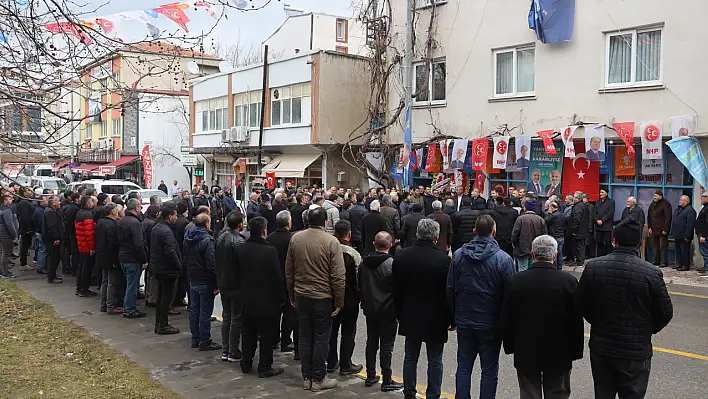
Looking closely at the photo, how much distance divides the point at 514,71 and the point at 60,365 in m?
15.6

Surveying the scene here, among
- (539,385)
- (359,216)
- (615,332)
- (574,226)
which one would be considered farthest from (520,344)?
(574,226)

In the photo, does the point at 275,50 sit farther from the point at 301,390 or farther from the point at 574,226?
the point at 301,390

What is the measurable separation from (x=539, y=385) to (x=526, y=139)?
13372 millimetres

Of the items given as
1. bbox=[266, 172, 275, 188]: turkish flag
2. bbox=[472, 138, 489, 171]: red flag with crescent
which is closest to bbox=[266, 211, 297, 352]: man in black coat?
bbox=[472, 138, 489, 171]: red flag with crescent

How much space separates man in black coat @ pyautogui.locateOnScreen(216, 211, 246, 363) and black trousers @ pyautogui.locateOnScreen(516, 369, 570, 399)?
3433 millimetres

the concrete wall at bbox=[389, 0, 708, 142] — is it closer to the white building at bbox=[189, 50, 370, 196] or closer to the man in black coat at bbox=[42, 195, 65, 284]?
the white building at bbox=[189, 50, 370, 196]

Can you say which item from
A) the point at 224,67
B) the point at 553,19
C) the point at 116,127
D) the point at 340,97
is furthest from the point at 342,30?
→ the point at 553,19

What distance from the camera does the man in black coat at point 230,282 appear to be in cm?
740

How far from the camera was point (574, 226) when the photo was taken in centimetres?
1525

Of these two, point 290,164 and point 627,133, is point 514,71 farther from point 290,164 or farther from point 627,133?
point 290,164

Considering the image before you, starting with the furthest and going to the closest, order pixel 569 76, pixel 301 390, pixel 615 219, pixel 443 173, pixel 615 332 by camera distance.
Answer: pixel 443 173 < pixel 569 76 < pixel 615 219 < pixel 301 390 < pixel 615 332

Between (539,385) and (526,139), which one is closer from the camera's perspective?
(539,385)

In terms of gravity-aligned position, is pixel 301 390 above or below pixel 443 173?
below

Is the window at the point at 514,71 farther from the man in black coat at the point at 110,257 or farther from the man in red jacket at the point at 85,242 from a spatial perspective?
the man in black coat at the point at 110,257
